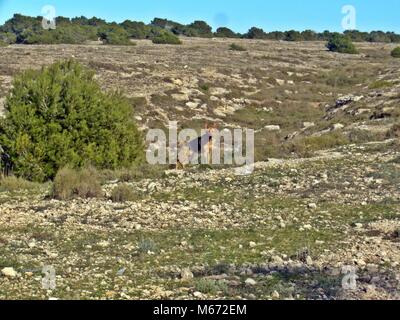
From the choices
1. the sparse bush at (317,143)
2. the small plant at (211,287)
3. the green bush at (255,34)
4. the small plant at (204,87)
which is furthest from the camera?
the green bush at (255,34)

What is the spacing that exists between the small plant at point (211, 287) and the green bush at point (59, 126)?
9.49 meters

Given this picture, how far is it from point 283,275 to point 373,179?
658cm

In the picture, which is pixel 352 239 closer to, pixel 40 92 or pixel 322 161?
pixel 322 161

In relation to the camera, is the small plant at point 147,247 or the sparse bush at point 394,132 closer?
the small plant at point 147,247

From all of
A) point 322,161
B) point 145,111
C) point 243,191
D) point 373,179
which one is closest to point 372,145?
point 322,161

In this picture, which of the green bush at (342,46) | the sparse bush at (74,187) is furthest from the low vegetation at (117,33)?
the sparse bush at (74,187)

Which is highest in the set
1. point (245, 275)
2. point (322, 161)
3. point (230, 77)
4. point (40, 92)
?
point (230, 77)

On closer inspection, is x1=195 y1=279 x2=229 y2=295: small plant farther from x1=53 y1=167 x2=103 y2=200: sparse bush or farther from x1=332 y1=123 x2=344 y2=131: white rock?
x1=332 y1=123 x2=344 y2=131: white rock

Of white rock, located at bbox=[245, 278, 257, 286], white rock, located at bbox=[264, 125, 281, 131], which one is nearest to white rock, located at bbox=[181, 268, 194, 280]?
white rock, located at bbox=[245, 278, 257, 286]

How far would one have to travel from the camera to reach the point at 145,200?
1186cm

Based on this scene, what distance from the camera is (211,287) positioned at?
662cm

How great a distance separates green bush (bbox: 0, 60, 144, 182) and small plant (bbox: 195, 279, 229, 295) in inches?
374

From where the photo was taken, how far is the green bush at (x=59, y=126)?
15.5 metres

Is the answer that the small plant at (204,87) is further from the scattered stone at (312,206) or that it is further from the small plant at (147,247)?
the small plant at (147,247)
